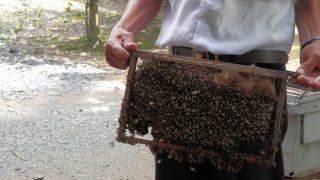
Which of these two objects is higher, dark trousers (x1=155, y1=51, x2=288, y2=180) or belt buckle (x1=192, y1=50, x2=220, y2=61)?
belt buckle (x1=192, y1=50, x2=220, y2=61)

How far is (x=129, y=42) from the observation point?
1924 mm

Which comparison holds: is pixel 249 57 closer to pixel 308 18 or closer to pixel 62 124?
pixel 308 18

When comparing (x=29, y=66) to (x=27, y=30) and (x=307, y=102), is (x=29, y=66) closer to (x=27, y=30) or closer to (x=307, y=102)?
(x=27, y=30)

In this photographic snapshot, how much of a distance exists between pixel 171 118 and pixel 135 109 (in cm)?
13

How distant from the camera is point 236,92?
182 cm

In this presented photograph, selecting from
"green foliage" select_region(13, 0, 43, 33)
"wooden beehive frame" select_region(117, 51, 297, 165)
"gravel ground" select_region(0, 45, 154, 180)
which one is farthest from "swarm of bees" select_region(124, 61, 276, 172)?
"green foliage" select_region(13, 0, 43, 33)

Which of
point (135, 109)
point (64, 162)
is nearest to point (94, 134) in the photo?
point (64, 162)

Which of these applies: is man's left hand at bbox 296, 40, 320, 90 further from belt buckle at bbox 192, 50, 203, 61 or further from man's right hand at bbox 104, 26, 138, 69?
man's right hand at bbox 104, 26, 138, 69

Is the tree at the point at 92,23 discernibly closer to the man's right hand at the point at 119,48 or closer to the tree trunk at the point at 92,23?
the tree trunk at the point at 92,23

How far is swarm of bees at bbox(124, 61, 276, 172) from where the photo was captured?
1.80 m

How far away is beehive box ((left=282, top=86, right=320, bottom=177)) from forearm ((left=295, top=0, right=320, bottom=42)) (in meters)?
1.39

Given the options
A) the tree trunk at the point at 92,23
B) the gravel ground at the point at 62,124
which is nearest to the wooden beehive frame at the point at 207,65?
the gravel ground at the point at 62,124

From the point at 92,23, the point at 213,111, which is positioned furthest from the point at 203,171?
the point at 92,23

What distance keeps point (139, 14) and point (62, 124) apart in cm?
335
